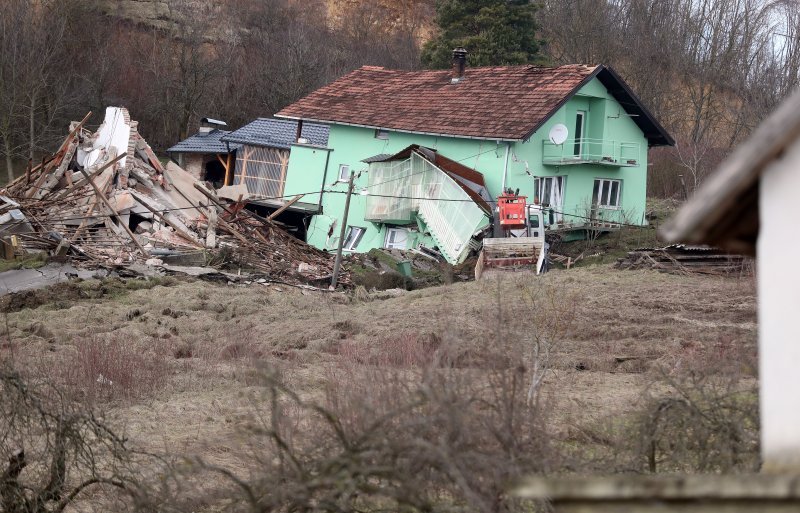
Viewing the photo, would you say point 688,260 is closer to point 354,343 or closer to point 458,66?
point 354,343

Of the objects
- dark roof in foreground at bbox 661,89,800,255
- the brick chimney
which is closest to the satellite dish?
the brick chimney

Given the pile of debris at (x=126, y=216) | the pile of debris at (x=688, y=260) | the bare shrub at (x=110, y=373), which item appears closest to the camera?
the bare shrub at (x=110, y=373)

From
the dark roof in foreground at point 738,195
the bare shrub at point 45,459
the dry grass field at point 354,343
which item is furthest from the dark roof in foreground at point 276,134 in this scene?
the dark roof in foreground at point 738,195

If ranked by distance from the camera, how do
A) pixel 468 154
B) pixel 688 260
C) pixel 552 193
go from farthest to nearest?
pixel 552 193, pixel 468 154, pixel 688 260

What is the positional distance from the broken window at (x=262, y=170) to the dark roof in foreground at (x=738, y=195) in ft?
123

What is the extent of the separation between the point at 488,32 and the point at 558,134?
15.7 meters

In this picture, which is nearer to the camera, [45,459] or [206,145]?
[45,459]

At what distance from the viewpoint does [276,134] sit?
140 feet

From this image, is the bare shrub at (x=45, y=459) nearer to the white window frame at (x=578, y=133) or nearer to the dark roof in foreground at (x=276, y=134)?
the white window frame at (x=578, y=133)

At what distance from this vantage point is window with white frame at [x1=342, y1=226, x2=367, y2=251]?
119ft

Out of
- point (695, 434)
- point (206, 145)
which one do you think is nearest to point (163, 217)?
point (206, 145)

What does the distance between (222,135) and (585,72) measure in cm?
1767

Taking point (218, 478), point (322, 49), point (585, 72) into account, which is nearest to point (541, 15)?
point (322, 49)

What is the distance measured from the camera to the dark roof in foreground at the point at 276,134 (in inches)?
1565
